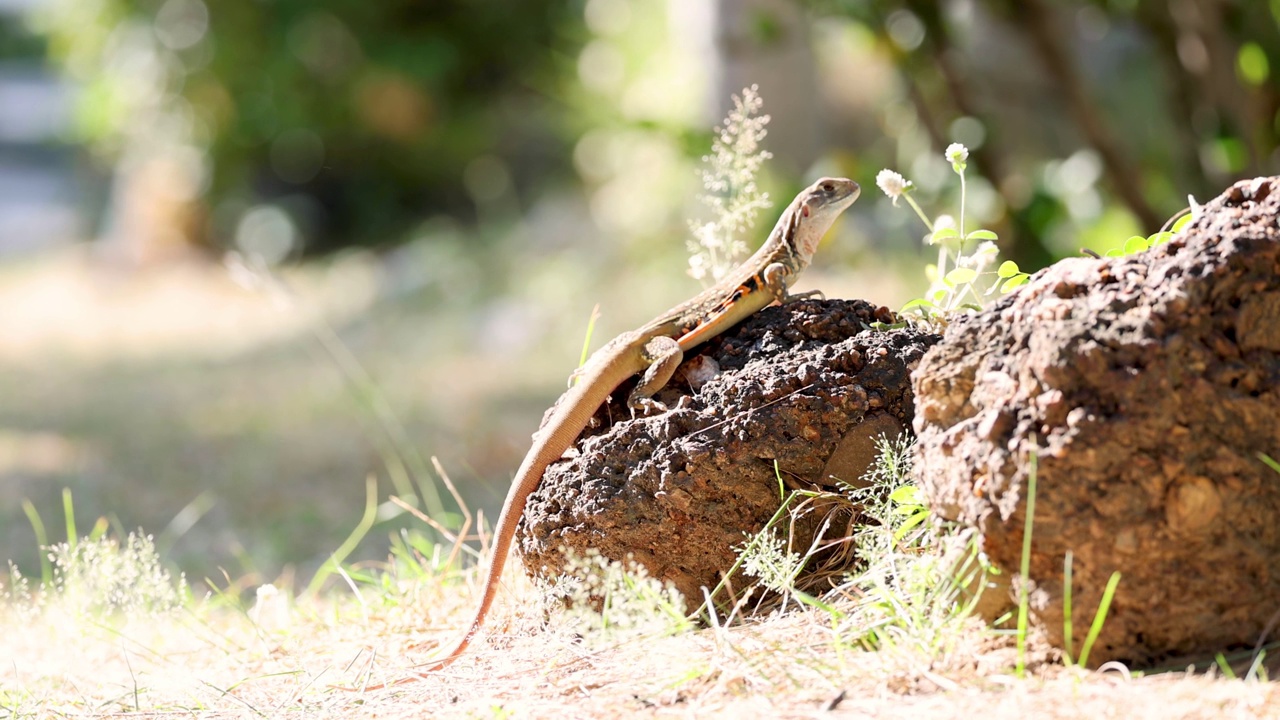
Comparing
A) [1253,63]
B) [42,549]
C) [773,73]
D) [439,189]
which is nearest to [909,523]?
[42,549]

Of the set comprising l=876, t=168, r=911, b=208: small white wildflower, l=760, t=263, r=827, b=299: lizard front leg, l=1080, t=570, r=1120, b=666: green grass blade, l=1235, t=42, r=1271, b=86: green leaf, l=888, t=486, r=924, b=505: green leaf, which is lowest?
l=1080, t=570, r=1120, b=666: green grass blade

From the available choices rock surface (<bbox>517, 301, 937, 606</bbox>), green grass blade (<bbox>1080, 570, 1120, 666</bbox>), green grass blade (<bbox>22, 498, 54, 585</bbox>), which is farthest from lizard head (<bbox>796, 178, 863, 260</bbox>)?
green grass blade (<bbox>22, 498, 54, 585</bbox>)

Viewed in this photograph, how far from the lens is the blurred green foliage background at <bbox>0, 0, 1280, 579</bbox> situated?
6.31m

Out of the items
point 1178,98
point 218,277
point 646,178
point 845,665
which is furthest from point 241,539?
point 218,277

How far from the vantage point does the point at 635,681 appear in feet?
8.55

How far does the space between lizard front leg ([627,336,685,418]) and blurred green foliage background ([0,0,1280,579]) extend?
1.16m

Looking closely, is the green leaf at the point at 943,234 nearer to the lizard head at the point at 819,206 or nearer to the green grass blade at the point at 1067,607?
the lizard head at the point at 819,206

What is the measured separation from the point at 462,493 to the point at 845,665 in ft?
12.8

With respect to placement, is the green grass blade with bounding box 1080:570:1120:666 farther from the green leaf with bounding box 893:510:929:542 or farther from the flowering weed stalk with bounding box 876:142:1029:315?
Result: the flowering weed stalk with bounding box 876:142:1029:315

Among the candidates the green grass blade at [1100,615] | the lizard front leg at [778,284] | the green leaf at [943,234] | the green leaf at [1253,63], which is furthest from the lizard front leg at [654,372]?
the green leaf at [1253,63]

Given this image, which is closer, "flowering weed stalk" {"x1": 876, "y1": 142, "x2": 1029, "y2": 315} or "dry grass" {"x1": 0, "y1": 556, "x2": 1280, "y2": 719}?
"dry grass" {"x1": 0, "y1": 556, "x2": 1280, "y2": 719}

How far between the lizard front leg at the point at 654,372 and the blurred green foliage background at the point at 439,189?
1165 mm

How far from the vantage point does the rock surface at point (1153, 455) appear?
7.40 feet

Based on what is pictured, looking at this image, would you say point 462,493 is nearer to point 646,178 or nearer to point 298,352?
point 298,352
